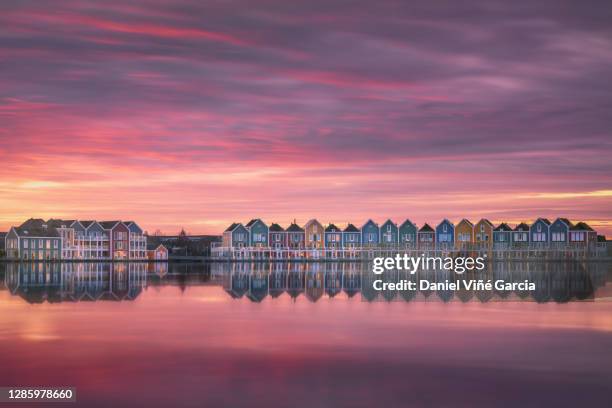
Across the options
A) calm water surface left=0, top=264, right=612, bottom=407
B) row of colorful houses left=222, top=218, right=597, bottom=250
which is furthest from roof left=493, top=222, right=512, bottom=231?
calm water surface left=0, top=264, right=612, bottom=407

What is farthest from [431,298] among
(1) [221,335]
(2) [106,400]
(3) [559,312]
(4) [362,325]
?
(2) [106,400]

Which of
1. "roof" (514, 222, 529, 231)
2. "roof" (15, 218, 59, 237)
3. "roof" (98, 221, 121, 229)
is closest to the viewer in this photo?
"roof" (15, 218, 59, 237)

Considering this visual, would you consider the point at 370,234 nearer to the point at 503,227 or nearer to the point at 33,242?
the point at 503,227

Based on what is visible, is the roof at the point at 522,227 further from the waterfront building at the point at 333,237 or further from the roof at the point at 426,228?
the waterfront building at the point at 333,237

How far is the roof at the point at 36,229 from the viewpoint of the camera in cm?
11747

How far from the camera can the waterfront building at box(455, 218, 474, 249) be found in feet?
425

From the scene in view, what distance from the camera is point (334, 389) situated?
17.9 m

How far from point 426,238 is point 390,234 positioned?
6228 mm

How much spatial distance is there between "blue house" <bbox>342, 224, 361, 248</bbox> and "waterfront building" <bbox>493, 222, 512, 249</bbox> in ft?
77.2

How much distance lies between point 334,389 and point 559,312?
67.5 ft

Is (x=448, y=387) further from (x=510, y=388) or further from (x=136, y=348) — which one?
(x=136, y=348)

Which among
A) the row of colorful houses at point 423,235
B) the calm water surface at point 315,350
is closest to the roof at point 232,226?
the row of colorful houses at point 423,235

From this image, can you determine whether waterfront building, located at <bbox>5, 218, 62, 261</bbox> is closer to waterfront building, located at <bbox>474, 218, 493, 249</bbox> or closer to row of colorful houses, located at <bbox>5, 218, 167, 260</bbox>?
row of colorful houses, located at <bbox>5, 218, 167, 260</bbox>

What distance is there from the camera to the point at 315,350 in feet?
77.9
